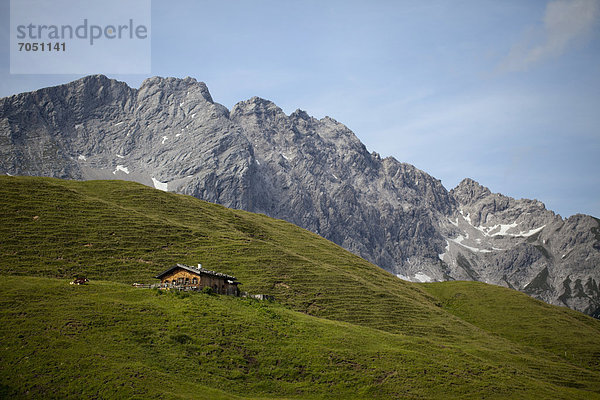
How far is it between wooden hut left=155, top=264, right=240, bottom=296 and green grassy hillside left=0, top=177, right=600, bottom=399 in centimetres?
391

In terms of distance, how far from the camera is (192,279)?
77.4 m

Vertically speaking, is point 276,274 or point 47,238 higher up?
point 47,238

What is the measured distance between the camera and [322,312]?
95.6 metres

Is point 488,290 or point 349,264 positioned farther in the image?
point 488,290

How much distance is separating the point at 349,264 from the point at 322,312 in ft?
134

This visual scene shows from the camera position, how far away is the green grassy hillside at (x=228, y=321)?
53.5m

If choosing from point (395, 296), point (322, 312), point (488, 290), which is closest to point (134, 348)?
point (322, 312)

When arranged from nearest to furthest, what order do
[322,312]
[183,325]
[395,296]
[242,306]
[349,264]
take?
[183,325], [242,306], [322,312], [395,296], [349,264]

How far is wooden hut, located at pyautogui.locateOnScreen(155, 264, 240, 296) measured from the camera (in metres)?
76.8

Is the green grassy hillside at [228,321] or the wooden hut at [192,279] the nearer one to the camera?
the green grassy hillside at [228,321]

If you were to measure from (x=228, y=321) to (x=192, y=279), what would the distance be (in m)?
12.1

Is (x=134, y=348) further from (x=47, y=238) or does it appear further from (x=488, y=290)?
(x=488, y=290)

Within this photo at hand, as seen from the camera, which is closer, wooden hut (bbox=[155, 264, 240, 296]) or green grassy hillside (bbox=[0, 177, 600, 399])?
green grassy hillside (bbox=[0, 177, 600, 399])

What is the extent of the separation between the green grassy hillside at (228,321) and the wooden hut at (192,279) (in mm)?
3909
